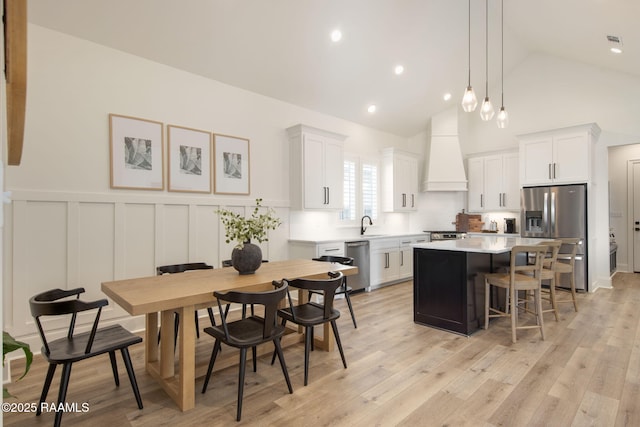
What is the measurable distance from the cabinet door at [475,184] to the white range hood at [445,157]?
0.24 meters

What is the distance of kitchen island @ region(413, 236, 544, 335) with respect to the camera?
11.9 ft

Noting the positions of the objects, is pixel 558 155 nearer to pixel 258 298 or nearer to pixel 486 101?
pixel 486 101

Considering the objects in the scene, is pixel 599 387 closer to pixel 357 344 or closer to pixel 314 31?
pixel 357 344

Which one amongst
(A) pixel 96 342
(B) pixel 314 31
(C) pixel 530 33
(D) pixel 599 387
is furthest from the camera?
(C) pixel 530 33

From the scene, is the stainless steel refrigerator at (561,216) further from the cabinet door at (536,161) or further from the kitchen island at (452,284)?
the kitchen island at (452,284)

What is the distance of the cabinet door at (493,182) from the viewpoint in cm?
698

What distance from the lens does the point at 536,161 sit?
6.08 m

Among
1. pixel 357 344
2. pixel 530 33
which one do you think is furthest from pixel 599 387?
pixel 530 33

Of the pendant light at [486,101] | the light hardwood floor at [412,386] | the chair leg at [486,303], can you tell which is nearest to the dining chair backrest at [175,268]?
the light hardwood floor at [412,386]

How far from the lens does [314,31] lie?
431 cm

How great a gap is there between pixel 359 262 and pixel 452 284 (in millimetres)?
1977

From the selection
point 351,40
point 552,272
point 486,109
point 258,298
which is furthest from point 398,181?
point 258,298

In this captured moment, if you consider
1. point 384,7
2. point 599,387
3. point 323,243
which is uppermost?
point 384,7

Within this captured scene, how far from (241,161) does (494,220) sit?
216 inches
